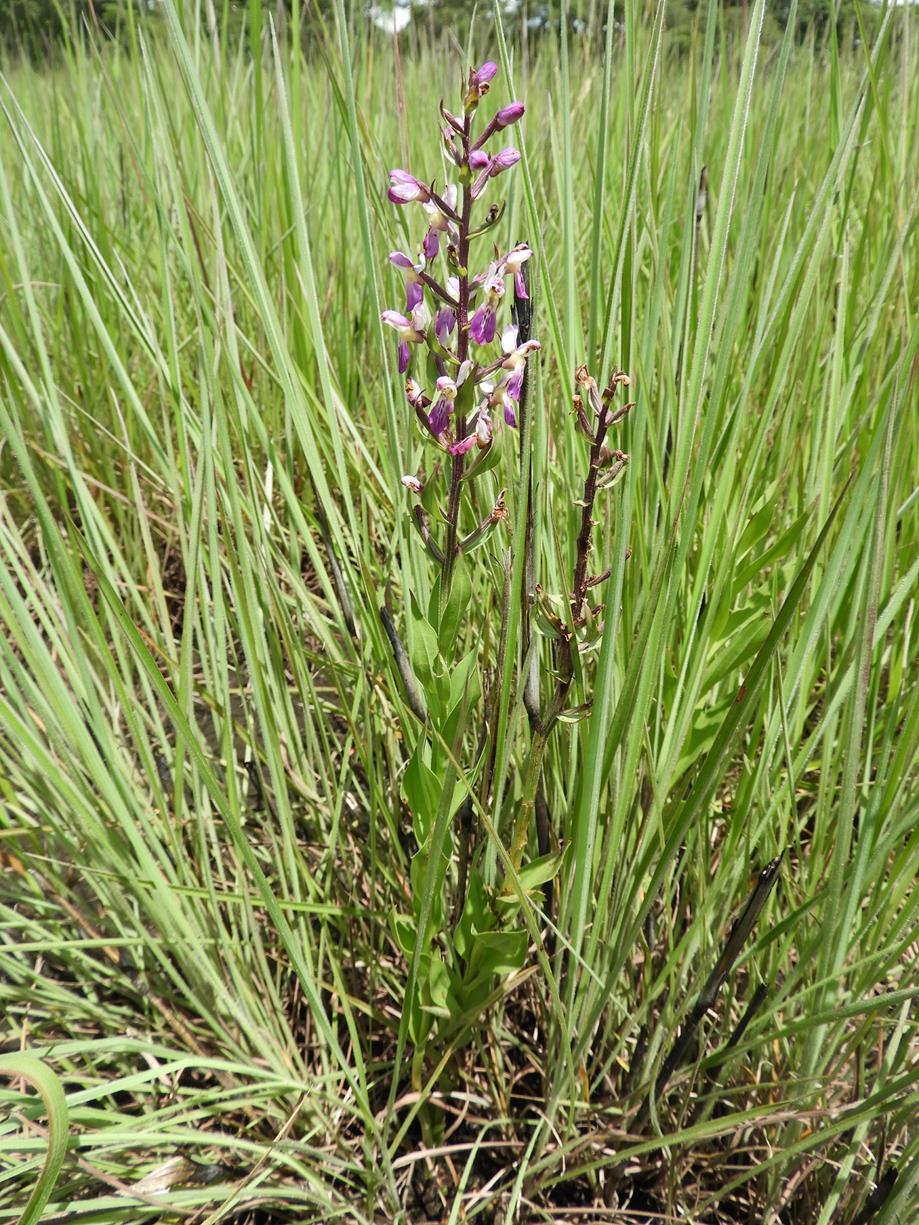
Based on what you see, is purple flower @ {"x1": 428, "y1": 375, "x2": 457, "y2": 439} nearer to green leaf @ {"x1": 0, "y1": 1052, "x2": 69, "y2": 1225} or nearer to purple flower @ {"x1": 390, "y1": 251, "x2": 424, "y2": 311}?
purple flower @ {"x1": 390, "y1": 251, "x2": 424, "y2": 311}

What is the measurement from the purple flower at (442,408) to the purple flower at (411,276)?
3.7 inches

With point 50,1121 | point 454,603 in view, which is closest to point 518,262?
point 454,603

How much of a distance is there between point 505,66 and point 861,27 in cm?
33

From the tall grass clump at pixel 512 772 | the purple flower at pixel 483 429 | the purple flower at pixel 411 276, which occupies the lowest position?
the tall grass clump at pixel 512 772

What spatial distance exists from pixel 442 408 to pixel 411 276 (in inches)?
4.8

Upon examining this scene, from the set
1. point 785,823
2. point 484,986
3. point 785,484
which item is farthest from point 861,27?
point 484,986

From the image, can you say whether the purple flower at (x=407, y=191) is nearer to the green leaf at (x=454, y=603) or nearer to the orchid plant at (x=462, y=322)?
the orchid plant at (x=462, y=322)

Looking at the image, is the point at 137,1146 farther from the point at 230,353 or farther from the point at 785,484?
the point at 785,484

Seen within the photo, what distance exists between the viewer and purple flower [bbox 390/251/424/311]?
71 cm

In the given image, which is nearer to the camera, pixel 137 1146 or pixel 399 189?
pixel 399 189

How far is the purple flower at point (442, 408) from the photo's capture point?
67cm

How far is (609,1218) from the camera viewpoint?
0.84 metres

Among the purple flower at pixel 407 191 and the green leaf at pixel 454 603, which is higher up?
the purple flower at pixel 407 191

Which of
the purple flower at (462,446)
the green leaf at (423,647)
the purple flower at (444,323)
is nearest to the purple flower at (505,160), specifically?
the purple flower at (444,323)
